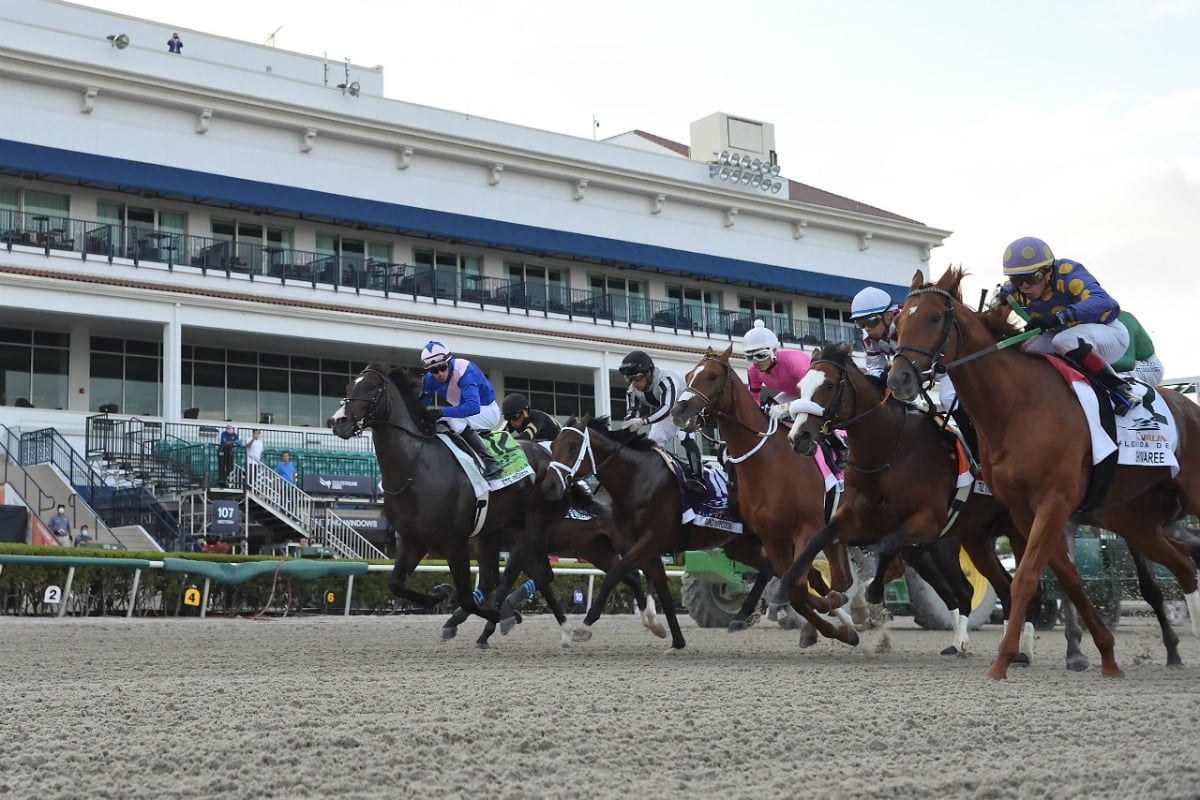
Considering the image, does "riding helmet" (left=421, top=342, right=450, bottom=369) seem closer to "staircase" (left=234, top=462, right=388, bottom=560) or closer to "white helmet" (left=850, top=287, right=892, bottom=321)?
"white helmet" (left=850, top=287, right=892, bottom=321)

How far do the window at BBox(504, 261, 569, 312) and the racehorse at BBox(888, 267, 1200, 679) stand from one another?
92.3 feet

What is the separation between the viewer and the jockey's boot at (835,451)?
10.1 meters

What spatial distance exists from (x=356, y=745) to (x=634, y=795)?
3.95ft

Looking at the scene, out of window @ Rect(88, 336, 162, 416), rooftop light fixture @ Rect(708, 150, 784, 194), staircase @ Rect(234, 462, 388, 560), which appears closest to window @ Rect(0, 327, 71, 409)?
window @ Rect(88, 336, 162, 416)

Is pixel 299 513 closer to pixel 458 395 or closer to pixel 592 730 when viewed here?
pixel 458 395

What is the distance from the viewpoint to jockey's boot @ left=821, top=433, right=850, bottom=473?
33.0 ft

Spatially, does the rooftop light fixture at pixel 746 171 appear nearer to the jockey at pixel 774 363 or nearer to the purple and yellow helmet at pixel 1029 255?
the jockey at pixel 774 363

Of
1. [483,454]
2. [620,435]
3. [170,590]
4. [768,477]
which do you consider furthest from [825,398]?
[170,590]

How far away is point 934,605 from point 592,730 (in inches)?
382

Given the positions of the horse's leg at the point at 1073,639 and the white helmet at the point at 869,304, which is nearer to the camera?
the horse's leg at the point at 1073,639

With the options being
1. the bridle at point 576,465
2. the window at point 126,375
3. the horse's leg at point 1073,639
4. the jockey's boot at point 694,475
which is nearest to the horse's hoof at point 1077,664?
the horse's leg at point 1073,639

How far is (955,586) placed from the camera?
1013 cm

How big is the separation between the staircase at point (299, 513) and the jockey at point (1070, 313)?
18.2m

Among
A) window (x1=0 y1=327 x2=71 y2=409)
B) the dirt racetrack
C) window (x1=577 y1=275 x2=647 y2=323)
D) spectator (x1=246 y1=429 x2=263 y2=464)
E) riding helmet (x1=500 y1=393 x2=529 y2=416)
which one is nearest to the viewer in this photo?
the dirt racetrack
